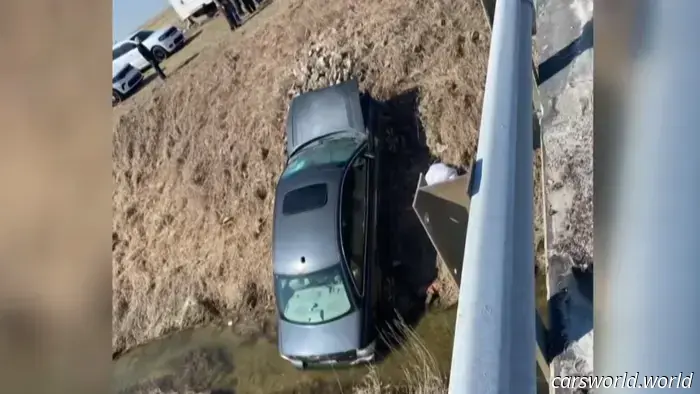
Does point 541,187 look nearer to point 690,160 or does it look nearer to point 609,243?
point 609,243

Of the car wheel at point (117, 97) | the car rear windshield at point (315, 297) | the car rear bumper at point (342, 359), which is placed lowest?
the car rear bumper at point (342, 359)

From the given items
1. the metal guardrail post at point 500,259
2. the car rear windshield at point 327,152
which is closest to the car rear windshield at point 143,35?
the car rear windshield at point 327,152

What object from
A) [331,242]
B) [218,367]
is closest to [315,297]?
[331,242]

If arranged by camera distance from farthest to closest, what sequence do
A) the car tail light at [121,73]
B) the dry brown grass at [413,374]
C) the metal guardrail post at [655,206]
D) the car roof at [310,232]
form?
the car tail light at [121,73], the car roof at [310,232], the dry brown grass at [413,374], the metal guardrail post at [655,206]

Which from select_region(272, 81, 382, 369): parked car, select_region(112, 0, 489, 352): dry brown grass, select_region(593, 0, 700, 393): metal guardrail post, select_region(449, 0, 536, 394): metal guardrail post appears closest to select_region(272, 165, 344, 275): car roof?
select_region(272, 81, 382, 369): parked car

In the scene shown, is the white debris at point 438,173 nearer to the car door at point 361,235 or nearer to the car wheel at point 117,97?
the car door at point 361,235

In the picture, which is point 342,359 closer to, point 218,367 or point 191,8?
point 218,367

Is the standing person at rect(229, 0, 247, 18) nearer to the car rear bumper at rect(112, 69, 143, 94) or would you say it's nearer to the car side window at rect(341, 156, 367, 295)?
the car rear bumper at rect(112, 69, 143, 94)

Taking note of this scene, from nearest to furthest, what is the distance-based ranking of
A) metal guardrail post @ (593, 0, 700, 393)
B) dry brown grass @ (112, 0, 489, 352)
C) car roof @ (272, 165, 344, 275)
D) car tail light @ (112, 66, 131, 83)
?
metal guardrail post @ (593, 0, 700, 393), car roof @ (272, 165, 344, 275), dry brown grass @ (112, 0, 489, 352), car tail light @ (112, 66, 131, 83)
